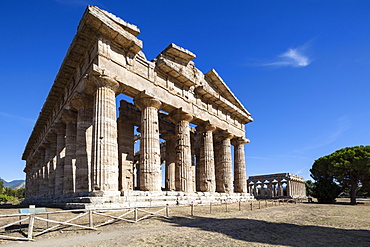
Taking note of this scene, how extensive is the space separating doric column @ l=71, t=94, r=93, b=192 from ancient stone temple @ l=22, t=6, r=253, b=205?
0.07m

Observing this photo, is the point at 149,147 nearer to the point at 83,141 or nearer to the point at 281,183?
the point at 83,141

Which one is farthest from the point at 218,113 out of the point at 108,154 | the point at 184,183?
the point at 108,154

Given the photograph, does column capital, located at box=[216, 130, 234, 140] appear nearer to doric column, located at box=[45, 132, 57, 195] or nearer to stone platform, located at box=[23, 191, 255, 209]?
stone platform, located at box=[23, 191, 255, 209]

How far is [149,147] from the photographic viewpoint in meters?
18.9

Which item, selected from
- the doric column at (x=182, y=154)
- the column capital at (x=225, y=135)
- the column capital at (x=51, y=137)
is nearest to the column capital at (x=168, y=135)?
the doric column at (x=182, y=154)

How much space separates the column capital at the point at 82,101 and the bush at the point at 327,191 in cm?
3202

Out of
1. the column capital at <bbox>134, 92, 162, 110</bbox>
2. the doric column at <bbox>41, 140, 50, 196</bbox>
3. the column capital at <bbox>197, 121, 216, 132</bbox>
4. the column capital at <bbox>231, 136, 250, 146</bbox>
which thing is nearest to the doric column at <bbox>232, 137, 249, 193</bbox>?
the column capital at <bbox>231, 136, 250, 146</bbox>

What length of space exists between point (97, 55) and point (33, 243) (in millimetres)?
11583

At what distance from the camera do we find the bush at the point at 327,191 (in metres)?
34.8

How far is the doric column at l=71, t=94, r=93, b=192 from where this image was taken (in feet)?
56.6

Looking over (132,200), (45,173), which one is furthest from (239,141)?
(45,173)

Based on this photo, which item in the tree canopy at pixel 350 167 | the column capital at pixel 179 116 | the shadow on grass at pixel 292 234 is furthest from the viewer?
the tree canopy at pixel 350 167

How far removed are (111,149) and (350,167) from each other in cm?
3381

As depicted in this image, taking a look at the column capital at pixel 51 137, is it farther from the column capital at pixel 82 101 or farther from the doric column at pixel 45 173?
the column capital at pixel 82 101
